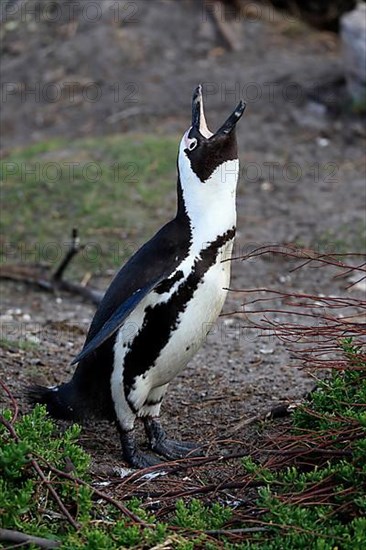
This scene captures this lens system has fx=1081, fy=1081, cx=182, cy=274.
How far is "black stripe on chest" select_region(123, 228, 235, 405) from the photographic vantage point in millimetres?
4457

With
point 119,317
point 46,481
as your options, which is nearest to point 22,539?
point 46,481

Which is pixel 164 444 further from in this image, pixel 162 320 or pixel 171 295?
pixel 171 295

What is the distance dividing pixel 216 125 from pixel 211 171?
5810 mm

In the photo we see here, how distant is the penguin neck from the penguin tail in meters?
0.93

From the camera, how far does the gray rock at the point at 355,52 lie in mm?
9703

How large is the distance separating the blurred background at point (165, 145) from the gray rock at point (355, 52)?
21mm

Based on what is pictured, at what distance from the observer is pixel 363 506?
3.61 metres

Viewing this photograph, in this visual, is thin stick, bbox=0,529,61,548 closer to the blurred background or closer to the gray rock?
the blurred background

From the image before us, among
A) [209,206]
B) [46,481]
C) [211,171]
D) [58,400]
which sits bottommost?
[58,400]

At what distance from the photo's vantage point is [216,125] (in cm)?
1027

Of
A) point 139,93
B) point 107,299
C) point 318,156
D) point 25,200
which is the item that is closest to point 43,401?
point 107,299

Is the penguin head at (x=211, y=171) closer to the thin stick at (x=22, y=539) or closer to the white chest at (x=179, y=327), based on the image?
the white chest at (x=179, y=327)

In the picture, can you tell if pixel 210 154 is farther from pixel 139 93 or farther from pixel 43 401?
pixel 139 93

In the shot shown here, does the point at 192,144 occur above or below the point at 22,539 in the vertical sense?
above
